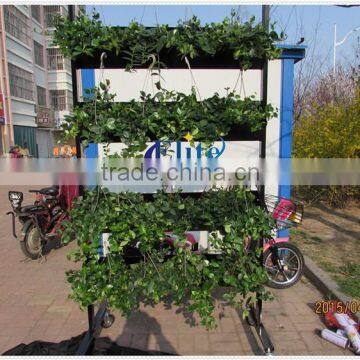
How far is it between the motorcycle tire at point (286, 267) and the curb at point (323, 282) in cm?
18

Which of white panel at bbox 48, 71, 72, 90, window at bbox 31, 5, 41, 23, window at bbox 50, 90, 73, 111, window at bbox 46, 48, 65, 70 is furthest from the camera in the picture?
window at bbox 50, 90, 73, 111

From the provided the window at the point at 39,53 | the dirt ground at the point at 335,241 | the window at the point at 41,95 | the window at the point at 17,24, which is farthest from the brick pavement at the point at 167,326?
the window at the point at 39,53

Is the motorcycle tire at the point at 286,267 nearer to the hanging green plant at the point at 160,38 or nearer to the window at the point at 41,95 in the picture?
the hanging green plant at the point at 160,38

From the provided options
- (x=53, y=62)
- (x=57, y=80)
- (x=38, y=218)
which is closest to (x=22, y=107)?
(x=57, y=80)

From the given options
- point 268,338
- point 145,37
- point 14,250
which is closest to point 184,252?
point 268,338

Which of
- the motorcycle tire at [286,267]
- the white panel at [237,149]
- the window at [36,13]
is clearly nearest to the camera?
the white panel at [237,149]

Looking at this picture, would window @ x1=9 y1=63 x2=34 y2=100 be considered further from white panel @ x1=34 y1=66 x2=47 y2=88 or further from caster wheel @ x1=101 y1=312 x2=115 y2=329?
caster wheel @ x1=101 y1=312 x2=115 y2=329

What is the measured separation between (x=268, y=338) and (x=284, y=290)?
121 centimetres

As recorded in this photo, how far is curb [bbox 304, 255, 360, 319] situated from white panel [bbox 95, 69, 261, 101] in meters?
2.24

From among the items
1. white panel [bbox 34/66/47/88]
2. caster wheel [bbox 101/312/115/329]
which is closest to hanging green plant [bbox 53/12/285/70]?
caster wheel [bbox 101/312/115/329]

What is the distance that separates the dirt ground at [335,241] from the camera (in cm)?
408

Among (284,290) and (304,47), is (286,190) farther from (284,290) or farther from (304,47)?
(304,47)

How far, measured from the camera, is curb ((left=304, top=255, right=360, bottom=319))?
3552 mm

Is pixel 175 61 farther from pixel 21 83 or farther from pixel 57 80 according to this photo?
pixel 57 80
